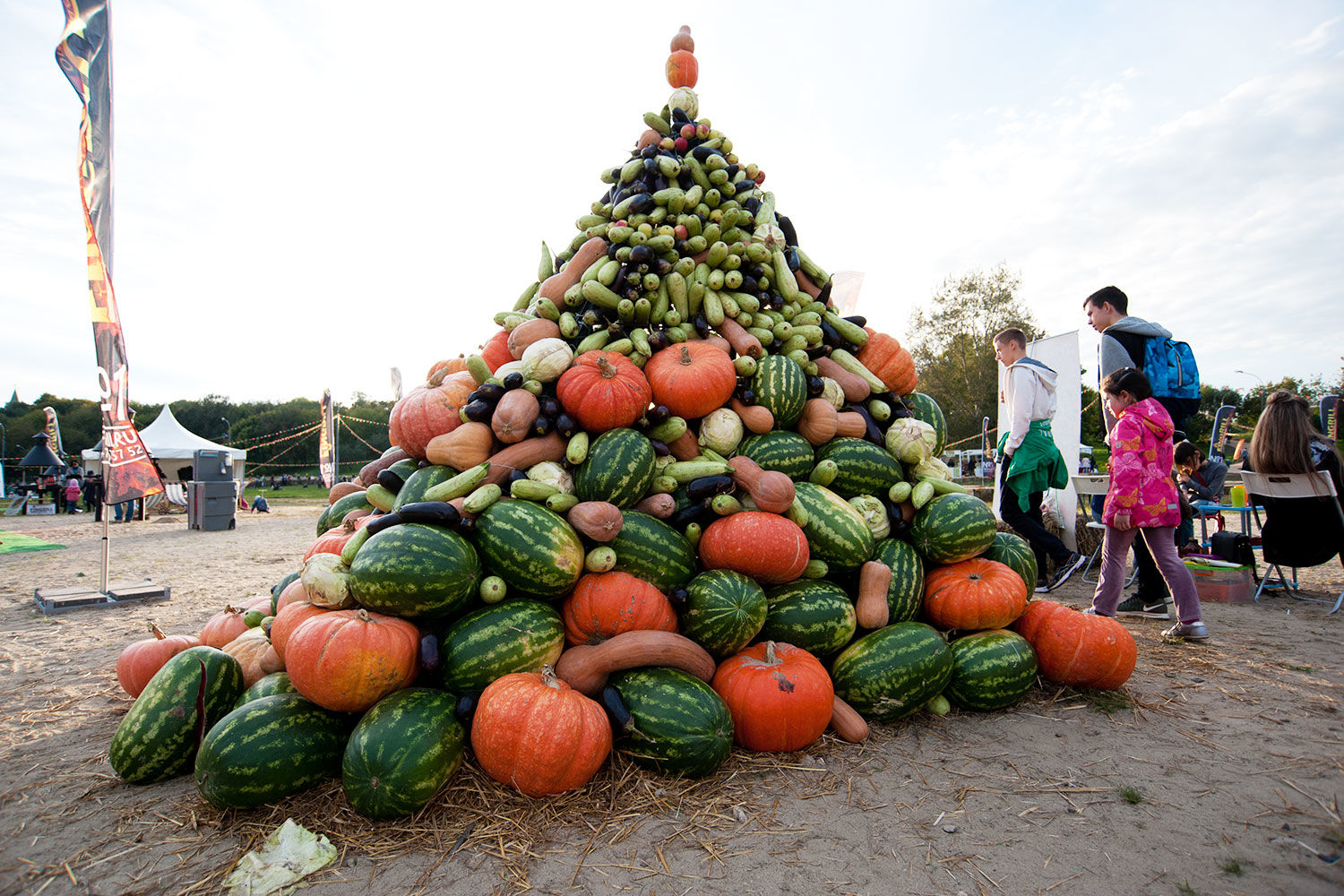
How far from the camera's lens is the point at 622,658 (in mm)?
2746

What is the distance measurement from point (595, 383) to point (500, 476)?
0.72 metres

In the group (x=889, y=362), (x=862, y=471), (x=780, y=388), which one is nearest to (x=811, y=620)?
(x=862, y=471)

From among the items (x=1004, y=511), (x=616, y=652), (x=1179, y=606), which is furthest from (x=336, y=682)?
(x=1004, y=511)

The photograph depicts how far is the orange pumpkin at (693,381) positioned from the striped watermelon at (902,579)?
128cm

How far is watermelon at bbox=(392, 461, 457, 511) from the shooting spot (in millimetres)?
3268

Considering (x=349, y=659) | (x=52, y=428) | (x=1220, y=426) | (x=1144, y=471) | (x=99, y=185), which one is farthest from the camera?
(x=52, y=428)

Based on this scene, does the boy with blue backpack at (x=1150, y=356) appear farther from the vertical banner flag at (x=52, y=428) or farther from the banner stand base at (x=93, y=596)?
the vertical banner flag at (x=52, y=428)

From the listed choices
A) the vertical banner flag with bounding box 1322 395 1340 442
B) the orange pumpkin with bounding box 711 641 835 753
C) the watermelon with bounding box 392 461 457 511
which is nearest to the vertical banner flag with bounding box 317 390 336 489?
the watermelon with bounding box 392 461 457 511

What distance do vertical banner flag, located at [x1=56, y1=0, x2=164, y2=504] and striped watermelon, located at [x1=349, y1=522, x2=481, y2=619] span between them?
558cm

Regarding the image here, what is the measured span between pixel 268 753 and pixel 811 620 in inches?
94.4

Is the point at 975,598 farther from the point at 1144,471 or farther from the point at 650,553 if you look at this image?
the point at 1144,471

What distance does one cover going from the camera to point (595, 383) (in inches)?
136

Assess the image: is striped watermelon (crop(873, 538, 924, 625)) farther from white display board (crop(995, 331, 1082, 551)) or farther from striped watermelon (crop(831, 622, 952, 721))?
white display board (crop(995, 331, 1082, 551))

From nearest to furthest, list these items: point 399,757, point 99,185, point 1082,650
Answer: point 399,757
point 1082,650
point 99,185
